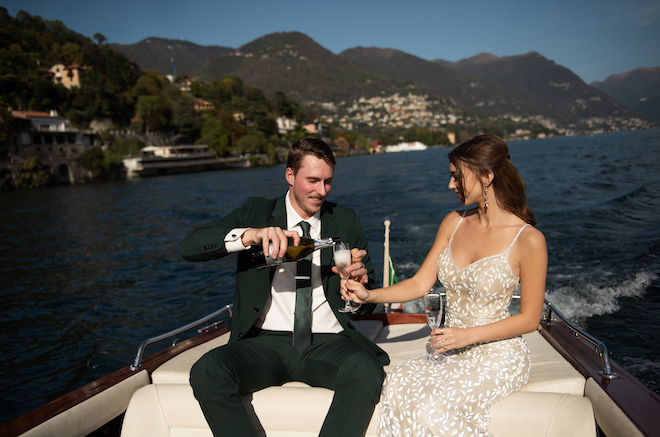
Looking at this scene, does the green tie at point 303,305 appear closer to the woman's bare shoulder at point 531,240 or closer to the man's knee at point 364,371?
the man's knee at point 364,371

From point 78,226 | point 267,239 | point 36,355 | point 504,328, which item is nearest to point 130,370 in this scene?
point 267,239

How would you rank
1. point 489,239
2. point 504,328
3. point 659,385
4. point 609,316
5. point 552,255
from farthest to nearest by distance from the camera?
point 552,255 → point 609,316 → point 659,385 → point 489,239 → point 504,328

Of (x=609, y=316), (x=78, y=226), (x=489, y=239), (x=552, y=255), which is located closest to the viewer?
(x=489, y=239)

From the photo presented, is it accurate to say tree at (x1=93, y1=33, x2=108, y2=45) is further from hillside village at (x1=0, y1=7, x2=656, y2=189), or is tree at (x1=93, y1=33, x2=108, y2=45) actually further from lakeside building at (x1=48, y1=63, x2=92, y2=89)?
lakeside building at (x1=48, y1=63, x2=92, y2=89)

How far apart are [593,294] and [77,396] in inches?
313

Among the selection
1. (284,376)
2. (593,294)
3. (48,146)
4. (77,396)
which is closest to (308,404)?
(284,376)

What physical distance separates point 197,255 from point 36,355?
6064mm

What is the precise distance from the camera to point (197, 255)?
2404 millimetres

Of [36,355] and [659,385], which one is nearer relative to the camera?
[659,385]

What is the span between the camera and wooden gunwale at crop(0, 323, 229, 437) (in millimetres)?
2000

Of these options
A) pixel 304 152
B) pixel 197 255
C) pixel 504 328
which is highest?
pixel 304 152

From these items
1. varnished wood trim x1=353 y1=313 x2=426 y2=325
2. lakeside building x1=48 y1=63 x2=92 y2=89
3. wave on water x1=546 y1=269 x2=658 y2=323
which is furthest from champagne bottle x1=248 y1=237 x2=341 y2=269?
lakeside building x1=48 y1=63 x2=92 y2=89

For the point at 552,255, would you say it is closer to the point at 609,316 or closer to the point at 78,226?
the point at 609,316

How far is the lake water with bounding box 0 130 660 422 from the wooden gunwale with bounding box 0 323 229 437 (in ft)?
12.0
